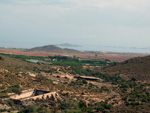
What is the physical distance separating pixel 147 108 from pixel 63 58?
9197 cm

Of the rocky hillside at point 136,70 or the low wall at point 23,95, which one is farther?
the rocky hillside at point 136,70

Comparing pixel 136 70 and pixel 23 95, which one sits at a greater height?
pixel 136 70

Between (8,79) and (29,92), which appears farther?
(8,79)

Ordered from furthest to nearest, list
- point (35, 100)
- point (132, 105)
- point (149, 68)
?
point (149, 68) → point (132, 105) → point (35, 100)

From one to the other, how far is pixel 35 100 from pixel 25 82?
10.1 metres

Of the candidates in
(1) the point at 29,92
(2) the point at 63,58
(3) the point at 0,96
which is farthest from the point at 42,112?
(2) the point at 63,58

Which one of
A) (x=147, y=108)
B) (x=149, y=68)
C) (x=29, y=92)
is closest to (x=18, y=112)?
(x=29, y=92)

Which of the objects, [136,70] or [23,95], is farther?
[136,70]

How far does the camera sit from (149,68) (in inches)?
2463

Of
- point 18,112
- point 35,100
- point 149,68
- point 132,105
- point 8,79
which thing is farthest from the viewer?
point 149,68

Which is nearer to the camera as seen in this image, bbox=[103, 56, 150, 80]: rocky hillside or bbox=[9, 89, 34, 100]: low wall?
bbox=[9, 89, 34, 100]: low wall

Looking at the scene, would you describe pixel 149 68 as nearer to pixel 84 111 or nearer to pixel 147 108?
pixel 147 108

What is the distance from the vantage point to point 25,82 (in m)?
36.0

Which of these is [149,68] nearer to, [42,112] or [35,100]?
[35,100]
